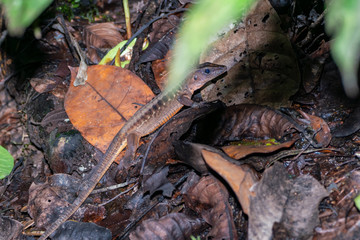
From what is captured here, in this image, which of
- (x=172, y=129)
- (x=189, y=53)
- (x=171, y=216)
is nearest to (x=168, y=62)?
(x=172, y=129)

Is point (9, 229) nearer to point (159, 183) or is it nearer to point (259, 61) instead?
point (159, 183)

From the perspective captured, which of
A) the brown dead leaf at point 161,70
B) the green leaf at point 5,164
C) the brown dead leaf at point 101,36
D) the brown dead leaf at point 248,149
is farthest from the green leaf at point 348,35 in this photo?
the brown dead leaf at point 101,36

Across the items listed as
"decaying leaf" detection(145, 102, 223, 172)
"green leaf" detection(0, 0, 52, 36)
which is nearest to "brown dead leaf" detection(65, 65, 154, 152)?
"decaying leaf" detection(145, 102, 223, 172)

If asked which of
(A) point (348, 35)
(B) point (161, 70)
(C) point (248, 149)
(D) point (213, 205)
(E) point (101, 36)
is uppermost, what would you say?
(A) point (348, 35)

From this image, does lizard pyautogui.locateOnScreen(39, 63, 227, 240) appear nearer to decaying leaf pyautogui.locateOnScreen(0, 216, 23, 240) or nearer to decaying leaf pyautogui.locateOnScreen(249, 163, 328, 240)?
decaying leaf pyautogui.locateOnScreen(0, 216, 23, 240)

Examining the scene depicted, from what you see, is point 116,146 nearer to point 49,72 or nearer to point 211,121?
point 211,121

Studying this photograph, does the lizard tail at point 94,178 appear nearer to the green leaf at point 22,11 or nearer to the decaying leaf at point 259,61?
the decaying leaf at point 259,61

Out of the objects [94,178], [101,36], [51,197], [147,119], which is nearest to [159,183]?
[94,178]
